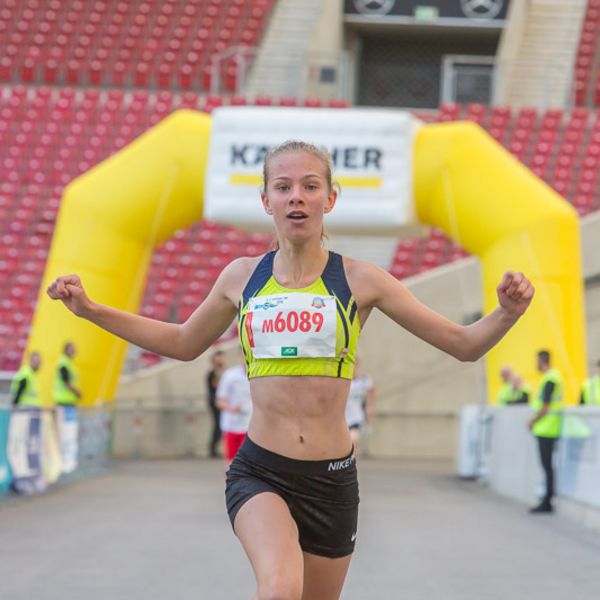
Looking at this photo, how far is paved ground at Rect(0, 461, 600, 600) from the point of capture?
884 centimetres

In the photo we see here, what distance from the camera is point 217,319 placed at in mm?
4797

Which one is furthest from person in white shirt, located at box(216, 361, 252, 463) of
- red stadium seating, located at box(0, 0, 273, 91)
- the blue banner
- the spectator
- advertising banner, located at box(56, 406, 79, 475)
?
red stadium seating, located at box(0, 0, 273, 91)

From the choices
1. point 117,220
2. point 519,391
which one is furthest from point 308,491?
point 117,220

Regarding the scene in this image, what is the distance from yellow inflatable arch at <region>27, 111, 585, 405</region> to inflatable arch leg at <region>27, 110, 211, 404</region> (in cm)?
1

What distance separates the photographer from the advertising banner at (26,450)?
1526 cm

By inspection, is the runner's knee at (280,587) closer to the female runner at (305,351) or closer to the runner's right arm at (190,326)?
the female runner at (305,351)

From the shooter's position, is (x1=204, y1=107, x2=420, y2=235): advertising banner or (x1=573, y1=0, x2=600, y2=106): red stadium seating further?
(x1=573, y1=0, x2=600, y2=106): red stadium seating

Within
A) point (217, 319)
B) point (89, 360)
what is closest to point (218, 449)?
point (89, 360)

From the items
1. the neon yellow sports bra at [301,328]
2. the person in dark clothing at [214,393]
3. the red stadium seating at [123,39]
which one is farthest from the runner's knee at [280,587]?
the red stadium seating at [123,39]

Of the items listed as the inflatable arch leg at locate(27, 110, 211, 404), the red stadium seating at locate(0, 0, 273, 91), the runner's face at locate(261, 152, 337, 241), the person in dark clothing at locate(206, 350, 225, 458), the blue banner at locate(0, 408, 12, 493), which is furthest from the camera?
the red stadium seating at locate(0, 0, 273, 91)

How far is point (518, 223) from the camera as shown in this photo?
17828mm

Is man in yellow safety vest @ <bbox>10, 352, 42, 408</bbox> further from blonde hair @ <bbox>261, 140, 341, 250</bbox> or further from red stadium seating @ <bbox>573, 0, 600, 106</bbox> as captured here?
red stadium seating @ <bbox>573, 0, 600, 106</bbox>

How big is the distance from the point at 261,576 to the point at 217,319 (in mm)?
985

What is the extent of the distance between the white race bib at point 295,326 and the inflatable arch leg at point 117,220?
14.1m
